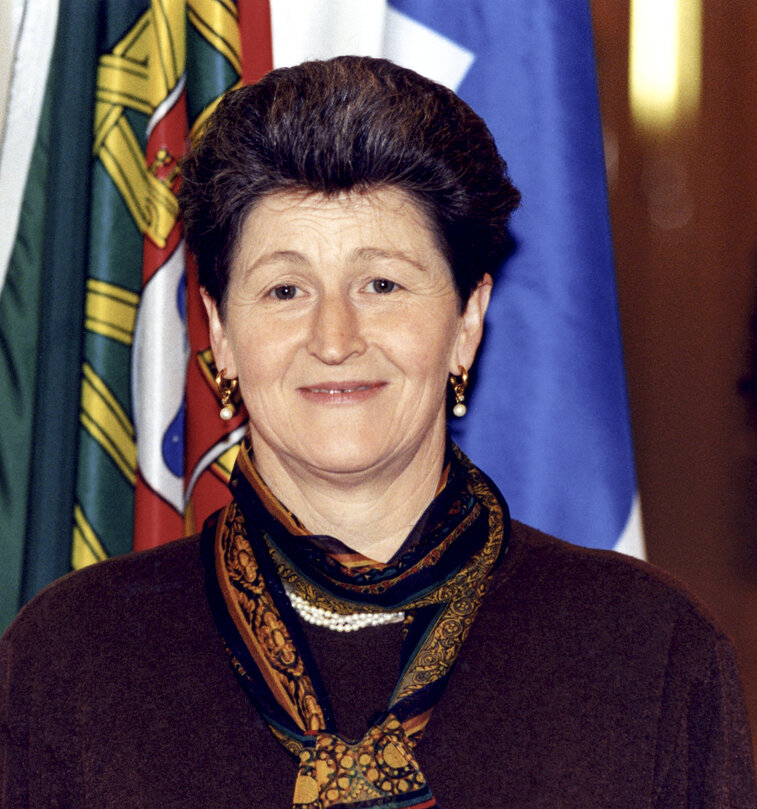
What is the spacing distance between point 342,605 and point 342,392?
1.06 ft

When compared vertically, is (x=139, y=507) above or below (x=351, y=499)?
below

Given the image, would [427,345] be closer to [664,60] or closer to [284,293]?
[284,293]

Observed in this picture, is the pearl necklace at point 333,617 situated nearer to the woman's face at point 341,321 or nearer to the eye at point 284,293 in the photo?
the woman's face at point 341,321

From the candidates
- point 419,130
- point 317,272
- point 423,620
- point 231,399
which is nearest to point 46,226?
point 231,399

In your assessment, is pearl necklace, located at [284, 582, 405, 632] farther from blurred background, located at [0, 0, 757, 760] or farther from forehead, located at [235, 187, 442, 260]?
blurred background, located at [0, 0, 757, 760]

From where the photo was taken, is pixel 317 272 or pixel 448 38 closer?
pixel 317 272

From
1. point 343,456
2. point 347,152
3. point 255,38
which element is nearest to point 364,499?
point 343,456

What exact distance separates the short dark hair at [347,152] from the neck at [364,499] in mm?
286

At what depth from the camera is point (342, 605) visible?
152cm

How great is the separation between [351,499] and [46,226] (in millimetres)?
815

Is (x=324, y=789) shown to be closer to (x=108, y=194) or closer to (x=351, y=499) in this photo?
(x=351, y=499)

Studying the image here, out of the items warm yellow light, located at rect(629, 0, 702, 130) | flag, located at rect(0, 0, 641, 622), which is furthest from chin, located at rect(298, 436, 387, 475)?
warm yellow light, located at rect(629, 0, 702, 130)

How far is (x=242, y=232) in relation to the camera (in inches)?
59.6

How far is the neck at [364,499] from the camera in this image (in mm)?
1557
